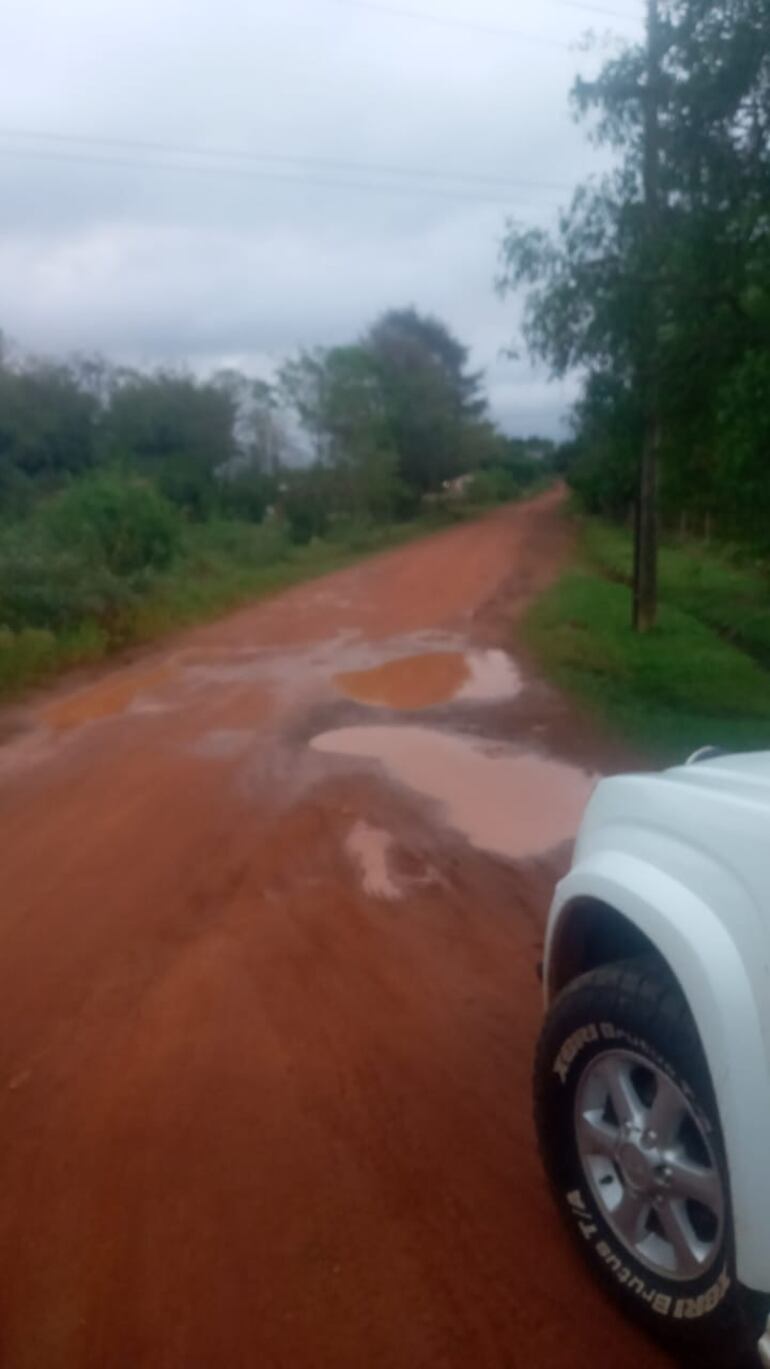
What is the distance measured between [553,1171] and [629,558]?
30.4 metres

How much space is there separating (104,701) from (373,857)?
20.6ft

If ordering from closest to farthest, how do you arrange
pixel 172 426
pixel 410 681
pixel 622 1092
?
pixel 622 1092, pixel 410 681, pixel 172 426

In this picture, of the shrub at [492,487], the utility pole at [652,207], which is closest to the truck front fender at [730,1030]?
the utility pole at [652,207]

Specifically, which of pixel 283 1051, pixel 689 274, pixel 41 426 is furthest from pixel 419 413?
pixel 283 1051

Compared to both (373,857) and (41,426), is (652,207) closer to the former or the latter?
(373,857)

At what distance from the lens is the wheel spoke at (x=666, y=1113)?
3227 millimetres

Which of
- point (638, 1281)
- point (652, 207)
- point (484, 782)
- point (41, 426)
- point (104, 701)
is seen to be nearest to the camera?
point (638, 1281)

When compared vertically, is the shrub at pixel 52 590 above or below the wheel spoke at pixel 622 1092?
below

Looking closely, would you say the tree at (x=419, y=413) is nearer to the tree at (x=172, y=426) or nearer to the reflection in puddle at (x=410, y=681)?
the tree at (x=172, y=426)

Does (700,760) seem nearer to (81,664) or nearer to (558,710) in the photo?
(558,710)

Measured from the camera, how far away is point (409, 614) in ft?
66.8

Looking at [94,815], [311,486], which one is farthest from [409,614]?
[311,486]

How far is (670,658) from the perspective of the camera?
16.4 m

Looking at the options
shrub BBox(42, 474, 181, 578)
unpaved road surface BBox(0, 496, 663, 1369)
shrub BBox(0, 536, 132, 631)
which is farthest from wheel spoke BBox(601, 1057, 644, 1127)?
shrub BBox(42, 474, 181, 578)
